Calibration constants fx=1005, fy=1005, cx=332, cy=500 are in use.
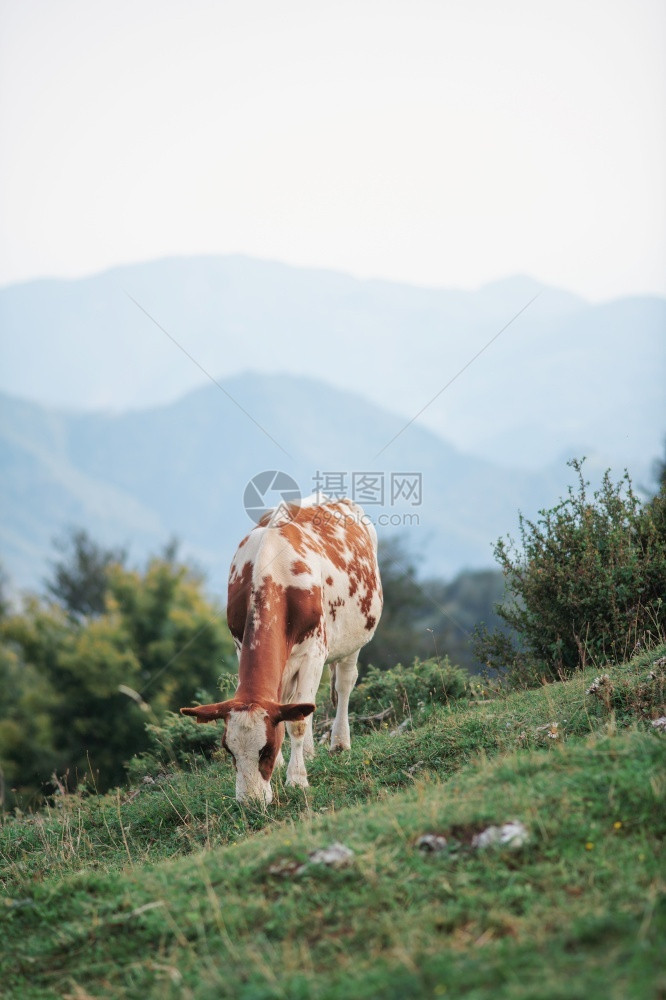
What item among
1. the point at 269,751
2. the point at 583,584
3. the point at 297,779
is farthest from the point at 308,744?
the point at 583,584

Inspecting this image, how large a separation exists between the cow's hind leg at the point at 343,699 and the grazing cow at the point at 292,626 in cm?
1

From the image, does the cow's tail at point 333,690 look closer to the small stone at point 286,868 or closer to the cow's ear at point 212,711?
the cow's ear at point 212,711

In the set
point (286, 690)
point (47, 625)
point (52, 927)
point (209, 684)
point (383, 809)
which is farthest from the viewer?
point (47, 625)

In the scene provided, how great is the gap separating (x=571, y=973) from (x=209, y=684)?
1317 inches

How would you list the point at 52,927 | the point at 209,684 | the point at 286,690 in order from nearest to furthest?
the point at 52,927, the point at 286,690, the point at 209,684

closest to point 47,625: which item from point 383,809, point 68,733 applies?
point 68,733

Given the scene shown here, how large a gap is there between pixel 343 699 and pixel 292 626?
238 cm

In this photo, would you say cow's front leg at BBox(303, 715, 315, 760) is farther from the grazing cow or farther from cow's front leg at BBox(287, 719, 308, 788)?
cow's front leg at BBox(287, 719, 308, 788)

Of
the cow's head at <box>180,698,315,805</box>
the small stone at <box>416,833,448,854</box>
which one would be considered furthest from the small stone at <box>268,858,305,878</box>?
the cow's head at <box>180,698,315,805</box>

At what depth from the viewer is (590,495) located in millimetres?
12781

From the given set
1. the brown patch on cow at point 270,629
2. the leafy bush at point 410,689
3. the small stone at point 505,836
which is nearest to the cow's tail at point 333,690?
the leafy bush at point 410,689

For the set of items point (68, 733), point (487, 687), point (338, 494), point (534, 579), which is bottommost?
point (68, 733)

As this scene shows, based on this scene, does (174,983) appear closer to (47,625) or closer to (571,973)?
(571,973)

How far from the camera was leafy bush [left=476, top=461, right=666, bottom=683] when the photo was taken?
11055 millimetres
